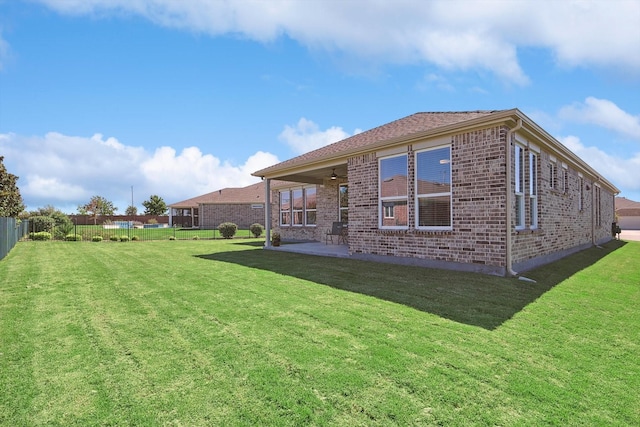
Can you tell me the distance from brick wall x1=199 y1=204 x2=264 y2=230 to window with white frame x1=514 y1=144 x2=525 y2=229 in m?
26.3

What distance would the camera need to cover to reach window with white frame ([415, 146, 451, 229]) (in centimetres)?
770

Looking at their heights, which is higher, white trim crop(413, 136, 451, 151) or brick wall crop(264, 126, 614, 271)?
white trim crop(413, 136, 451, 151)

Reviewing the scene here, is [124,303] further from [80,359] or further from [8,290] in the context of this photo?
[8,290]

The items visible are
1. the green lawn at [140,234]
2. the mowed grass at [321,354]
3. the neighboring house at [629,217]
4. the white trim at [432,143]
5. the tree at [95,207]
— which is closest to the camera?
the mowed grass at [321,354]

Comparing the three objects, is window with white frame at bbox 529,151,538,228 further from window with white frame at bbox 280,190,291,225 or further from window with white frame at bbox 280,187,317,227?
window with white frame at bbox 280,190,291,225

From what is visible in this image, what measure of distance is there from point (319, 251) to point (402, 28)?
7.26 metres

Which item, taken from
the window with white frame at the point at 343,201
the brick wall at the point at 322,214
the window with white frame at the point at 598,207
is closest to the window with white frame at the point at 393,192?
the window with white frame at the point at 343,201

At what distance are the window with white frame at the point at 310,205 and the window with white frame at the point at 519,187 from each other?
32.3ft

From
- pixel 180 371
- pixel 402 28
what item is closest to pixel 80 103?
pixel 402 28

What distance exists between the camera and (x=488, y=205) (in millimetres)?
6867

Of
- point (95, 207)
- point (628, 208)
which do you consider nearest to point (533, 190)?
point (628, 208)

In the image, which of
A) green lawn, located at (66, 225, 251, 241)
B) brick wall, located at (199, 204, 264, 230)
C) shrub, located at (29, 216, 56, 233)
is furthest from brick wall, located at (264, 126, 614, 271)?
brick wall, located at (199, 204, 264, 230)

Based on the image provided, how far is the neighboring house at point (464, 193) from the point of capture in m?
6.81

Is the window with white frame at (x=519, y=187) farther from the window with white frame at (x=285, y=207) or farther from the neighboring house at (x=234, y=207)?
the neighboring house at (x=234, y=207)
